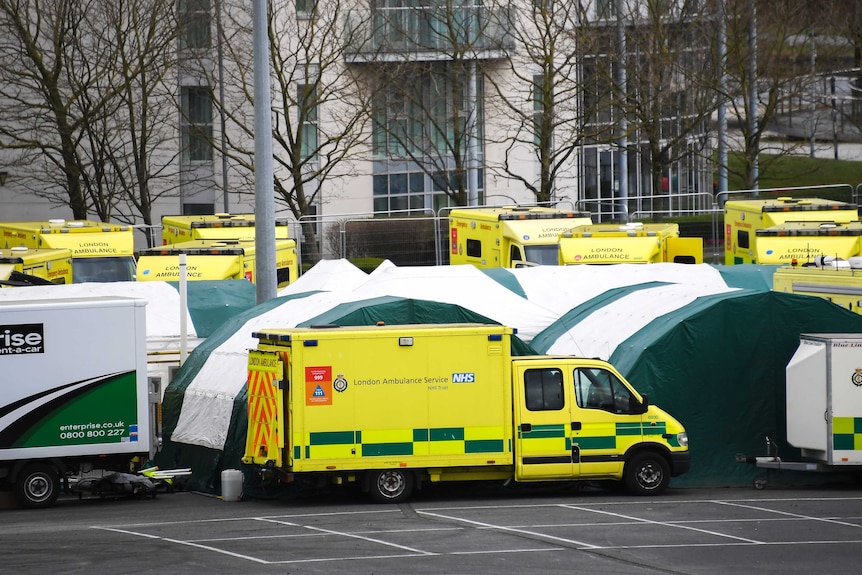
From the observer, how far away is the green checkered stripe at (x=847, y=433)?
17.7 metres

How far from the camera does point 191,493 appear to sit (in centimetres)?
1944

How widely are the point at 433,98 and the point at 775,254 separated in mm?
20054

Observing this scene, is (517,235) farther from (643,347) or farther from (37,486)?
(37,486)

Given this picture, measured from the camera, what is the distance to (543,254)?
97.8 feet

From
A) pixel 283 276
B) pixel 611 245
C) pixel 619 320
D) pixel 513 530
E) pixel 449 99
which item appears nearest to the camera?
pixel 513 530

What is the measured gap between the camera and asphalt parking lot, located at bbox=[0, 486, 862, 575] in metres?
12.5

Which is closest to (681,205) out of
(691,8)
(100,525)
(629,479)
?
(691,8)

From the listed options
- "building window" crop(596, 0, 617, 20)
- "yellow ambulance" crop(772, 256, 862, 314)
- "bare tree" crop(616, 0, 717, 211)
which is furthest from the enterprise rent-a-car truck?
"building window" crop(596, 0, 617, 20)

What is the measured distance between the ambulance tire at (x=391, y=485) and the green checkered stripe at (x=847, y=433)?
18.9 ft

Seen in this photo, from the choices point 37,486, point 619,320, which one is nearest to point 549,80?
point 619,320

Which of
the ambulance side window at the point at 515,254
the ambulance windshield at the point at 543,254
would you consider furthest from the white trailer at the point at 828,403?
the ambulance side window at the point at 515,254

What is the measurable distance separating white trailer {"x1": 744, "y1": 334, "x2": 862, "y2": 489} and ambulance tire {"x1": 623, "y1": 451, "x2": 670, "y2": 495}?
1993 millimetres

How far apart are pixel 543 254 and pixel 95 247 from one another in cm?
1055

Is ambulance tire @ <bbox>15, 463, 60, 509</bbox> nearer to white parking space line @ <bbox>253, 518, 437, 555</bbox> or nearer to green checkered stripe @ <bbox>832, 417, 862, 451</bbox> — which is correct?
white parking space line @ <bbox>253, 518, 437, 555</bbox>
